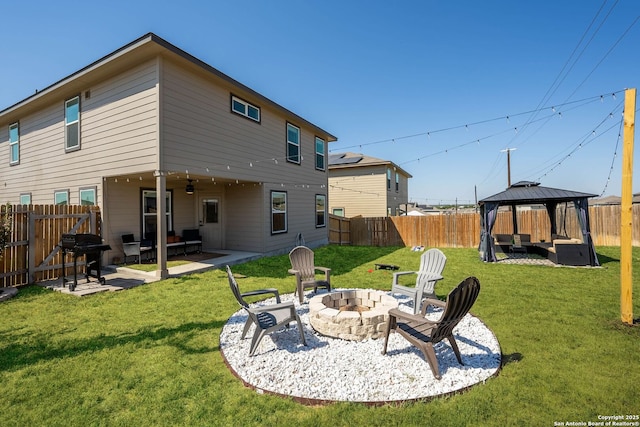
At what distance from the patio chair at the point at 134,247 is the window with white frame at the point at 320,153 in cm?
825

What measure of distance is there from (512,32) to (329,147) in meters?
9.20

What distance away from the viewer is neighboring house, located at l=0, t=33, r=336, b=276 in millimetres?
7359

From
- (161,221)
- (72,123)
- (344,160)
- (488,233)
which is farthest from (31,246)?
(344,160)

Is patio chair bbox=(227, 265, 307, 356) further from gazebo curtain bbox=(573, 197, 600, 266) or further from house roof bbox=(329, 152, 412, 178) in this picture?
house roof bbox=(329, 152, 412, 178)

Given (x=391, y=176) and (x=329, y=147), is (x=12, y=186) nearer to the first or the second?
(x=329, y=147)

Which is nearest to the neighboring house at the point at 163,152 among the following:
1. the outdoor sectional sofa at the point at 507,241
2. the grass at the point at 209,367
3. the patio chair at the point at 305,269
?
the grass at the point at 209,367

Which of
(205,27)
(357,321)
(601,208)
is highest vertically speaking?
(205,27)

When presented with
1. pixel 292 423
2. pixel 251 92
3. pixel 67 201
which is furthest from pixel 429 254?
pixel 67 201

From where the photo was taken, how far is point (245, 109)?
9961 millimetres

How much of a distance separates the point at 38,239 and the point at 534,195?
15.0 m

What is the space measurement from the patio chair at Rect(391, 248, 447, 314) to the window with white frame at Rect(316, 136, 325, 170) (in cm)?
964

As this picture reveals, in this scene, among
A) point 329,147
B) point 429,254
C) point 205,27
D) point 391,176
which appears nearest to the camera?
point 429,254

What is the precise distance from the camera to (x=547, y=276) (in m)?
7.86

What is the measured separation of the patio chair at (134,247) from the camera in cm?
870
